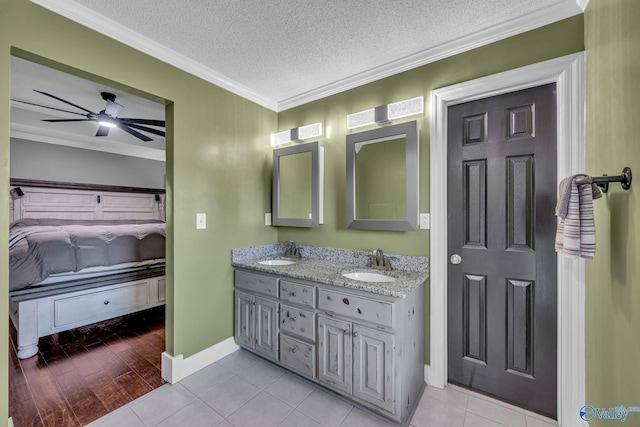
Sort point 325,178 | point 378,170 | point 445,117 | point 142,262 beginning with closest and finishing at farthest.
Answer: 1. point 445,117
2. point 378,170
3. point 325,178
4. point 142,262

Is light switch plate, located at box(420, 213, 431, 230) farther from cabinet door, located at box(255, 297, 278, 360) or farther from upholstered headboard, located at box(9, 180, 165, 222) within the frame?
upholstered headboard, located at box(9, 180, 165, 222)

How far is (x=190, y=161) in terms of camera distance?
6.83 ft

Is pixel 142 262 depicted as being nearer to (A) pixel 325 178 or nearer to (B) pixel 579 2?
(A) pixel 325 178

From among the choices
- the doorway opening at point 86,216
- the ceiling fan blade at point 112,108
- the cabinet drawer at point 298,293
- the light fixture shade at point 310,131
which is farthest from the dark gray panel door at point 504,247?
the ceiling fan blade at point 112,108

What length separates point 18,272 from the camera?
221 cm

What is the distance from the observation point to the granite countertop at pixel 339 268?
63.9 inches

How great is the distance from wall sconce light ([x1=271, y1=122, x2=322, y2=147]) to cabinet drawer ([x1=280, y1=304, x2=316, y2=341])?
1.57 metres

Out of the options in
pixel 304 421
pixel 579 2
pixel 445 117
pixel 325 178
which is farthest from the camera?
pixel 325 178

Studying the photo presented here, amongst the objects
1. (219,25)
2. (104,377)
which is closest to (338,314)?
(104,377)

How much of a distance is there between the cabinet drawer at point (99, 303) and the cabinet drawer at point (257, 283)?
1.44 m

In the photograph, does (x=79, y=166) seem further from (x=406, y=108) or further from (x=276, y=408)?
(x=406, y=108)

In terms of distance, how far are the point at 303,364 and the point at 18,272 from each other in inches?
99.8

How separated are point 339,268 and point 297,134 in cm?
137

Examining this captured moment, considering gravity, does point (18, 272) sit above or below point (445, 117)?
below
